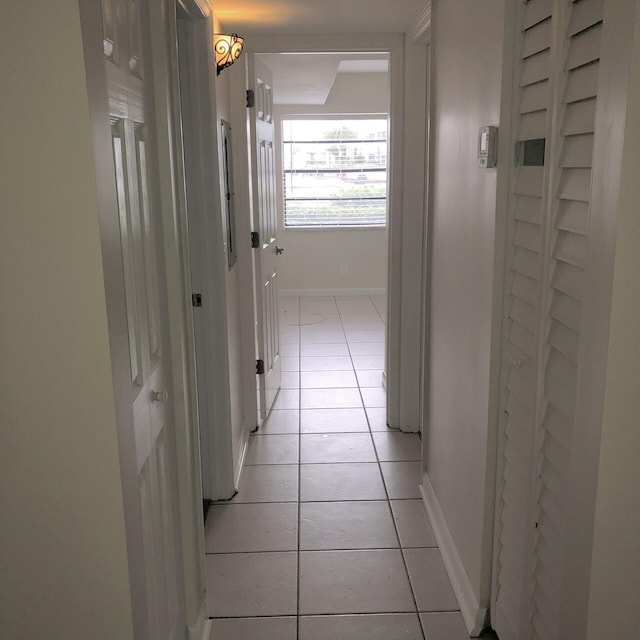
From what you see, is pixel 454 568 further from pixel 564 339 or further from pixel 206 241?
pixel 206 241

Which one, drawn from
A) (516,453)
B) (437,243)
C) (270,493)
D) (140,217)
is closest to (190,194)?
(437,243)

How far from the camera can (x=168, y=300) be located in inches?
75.0

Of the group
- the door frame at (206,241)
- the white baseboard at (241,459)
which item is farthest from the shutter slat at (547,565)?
the white baseboard at (241,459)

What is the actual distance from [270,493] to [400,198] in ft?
5.53

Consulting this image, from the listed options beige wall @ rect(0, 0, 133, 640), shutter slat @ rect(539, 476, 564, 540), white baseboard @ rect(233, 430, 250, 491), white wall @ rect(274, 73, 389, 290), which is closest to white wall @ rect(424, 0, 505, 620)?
shutter slat @ rect(539, 476, 564, 540)

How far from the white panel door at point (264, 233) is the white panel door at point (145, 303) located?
1933 mm

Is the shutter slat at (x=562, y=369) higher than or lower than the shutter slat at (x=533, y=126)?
lower

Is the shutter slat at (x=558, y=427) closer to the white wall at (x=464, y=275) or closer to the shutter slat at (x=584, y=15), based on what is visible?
the white wall at (x=464, y=275)

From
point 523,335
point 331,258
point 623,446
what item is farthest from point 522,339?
point 331,258

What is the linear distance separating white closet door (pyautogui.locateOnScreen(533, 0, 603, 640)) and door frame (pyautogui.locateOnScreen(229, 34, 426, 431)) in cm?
212

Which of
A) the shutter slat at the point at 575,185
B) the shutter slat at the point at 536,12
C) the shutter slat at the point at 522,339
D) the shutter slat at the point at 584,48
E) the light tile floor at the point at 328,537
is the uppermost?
the shutter slat at the point at 536,12

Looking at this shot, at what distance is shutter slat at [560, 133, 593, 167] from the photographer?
1.36m

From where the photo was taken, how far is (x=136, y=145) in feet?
5.37

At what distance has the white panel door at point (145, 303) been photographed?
1.49 metres
